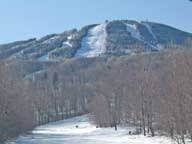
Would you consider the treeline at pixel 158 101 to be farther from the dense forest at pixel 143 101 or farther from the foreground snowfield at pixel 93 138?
the foreground snowfield at pixel 93 138

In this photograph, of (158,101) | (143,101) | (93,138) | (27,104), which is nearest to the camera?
(158,101)

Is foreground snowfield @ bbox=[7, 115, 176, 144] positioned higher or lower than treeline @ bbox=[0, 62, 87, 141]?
lower

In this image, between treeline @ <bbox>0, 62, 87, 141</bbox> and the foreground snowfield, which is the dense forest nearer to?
treeline @ <bbox>0, 62, 87, 141</bbox>

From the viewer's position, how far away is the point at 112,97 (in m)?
116

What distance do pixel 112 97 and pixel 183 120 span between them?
71917 mm

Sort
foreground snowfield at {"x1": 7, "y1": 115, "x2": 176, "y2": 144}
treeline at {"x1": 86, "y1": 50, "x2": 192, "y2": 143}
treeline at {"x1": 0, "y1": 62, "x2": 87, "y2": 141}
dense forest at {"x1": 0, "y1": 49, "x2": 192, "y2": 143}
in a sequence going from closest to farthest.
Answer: treeline at {"x1": 86, "y1": 50, "x2": 192, "y2": 143}
dense forest at {"x1": 0, "y1": 49, "x2": 192, "y2": 143}
treeline at {"x1": 0, "y1": 62, "x2": 87, "y2": 141}
foreground snowfield at {"x1": 7, "y1": 115, "x2": 176, "y2": 144}

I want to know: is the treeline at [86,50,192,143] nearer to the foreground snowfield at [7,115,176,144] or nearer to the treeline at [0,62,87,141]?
the foreground snowfield at [7,115,176,144]

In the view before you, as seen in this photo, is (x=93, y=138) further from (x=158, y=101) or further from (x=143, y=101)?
(x=158, y=101)

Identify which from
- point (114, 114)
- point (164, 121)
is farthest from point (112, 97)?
point (164, 121)

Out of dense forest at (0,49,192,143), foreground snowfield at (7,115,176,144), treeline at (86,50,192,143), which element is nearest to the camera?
treeline at (86,50,192,143)

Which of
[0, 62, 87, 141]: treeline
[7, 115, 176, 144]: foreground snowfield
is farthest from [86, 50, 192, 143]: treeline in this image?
[0, 62, 87, 141]: treeline

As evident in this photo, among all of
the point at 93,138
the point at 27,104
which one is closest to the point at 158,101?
the point at 93,138

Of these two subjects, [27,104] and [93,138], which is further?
[27,104]

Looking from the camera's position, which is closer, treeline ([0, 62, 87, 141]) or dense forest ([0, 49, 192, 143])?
dense forest ([0, 49, 192, 143])
